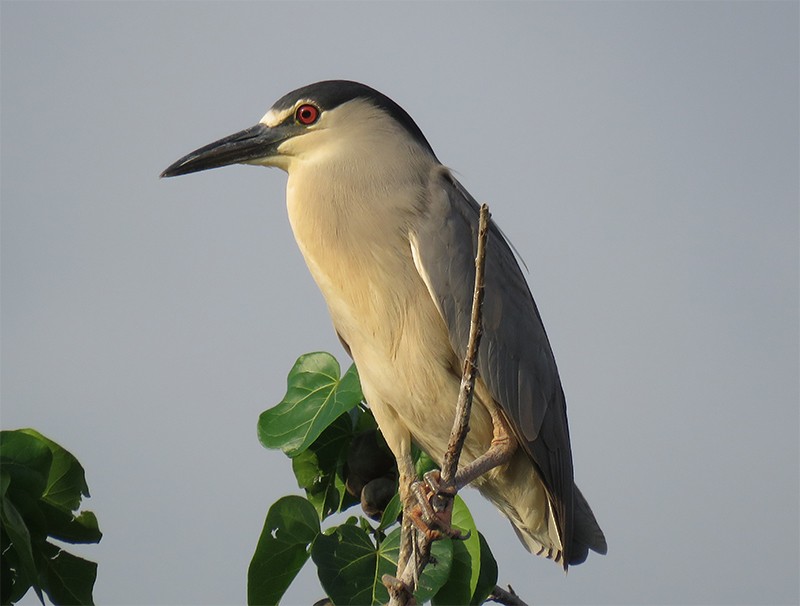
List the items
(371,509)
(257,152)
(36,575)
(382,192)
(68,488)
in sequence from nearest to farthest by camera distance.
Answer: (36,575) < (68,488) < (371,509) < (382,192) < (257,152)

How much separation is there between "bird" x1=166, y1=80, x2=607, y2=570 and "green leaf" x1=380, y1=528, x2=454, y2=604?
0.17 m

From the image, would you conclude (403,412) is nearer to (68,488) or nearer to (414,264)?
(414,264)

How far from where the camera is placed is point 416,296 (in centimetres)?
352

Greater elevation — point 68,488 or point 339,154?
point 339,154

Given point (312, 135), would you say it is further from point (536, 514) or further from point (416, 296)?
point (536, 514)

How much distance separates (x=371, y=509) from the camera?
337cm

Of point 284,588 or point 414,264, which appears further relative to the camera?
point 414,264

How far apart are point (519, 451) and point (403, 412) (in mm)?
543

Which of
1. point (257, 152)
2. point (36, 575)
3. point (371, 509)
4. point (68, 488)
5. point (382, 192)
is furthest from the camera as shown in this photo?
point (257, 152)

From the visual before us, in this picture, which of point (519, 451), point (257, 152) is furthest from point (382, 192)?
point (519, 451)

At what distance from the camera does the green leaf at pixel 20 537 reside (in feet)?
9.21

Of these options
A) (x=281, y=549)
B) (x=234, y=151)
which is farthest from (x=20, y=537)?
(x=234, y=151)

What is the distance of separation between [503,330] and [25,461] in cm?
178

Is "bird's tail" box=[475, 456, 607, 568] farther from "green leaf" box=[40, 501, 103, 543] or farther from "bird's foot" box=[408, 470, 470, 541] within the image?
"green leaf" box=[40, 501, 103, 543]
